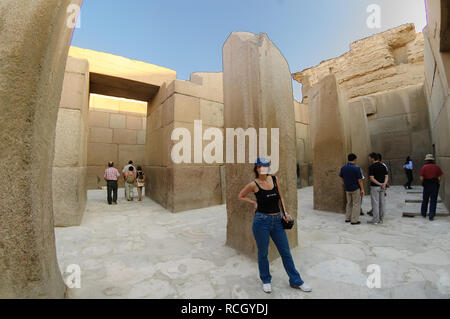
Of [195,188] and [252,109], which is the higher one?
[252,109]

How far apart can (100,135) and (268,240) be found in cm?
1250

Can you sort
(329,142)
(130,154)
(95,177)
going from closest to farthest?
(329,142), (95,177), (130,154)

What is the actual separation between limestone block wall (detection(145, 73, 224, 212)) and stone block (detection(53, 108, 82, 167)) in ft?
8.01

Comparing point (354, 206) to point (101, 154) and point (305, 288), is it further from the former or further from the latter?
point (101, 154)

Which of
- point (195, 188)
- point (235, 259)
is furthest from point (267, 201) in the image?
point (195, 188)

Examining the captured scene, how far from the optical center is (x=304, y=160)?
43.2ft

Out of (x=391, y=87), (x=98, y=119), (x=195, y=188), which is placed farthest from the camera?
(x=391, y=87)

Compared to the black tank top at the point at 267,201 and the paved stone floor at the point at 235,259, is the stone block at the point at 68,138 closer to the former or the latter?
the paved stone floor at the point at 235,259

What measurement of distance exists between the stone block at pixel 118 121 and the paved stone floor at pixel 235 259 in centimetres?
848

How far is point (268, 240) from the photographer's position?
246cm

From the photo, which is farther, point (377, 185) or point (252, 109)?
point (377, 185)

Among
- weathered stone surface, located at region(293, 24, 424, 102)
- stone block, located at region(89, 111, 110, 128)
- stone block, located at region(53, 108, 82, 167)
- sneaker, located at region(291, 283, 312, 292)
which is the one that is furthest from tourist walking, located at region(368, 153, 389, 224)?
stone block, located at region(89, 111, 110, 128)

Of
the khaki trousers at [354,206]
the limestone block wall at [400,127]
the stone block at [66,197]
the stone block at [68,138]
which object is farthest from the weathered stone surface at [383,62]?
the stone block at [66,197]
